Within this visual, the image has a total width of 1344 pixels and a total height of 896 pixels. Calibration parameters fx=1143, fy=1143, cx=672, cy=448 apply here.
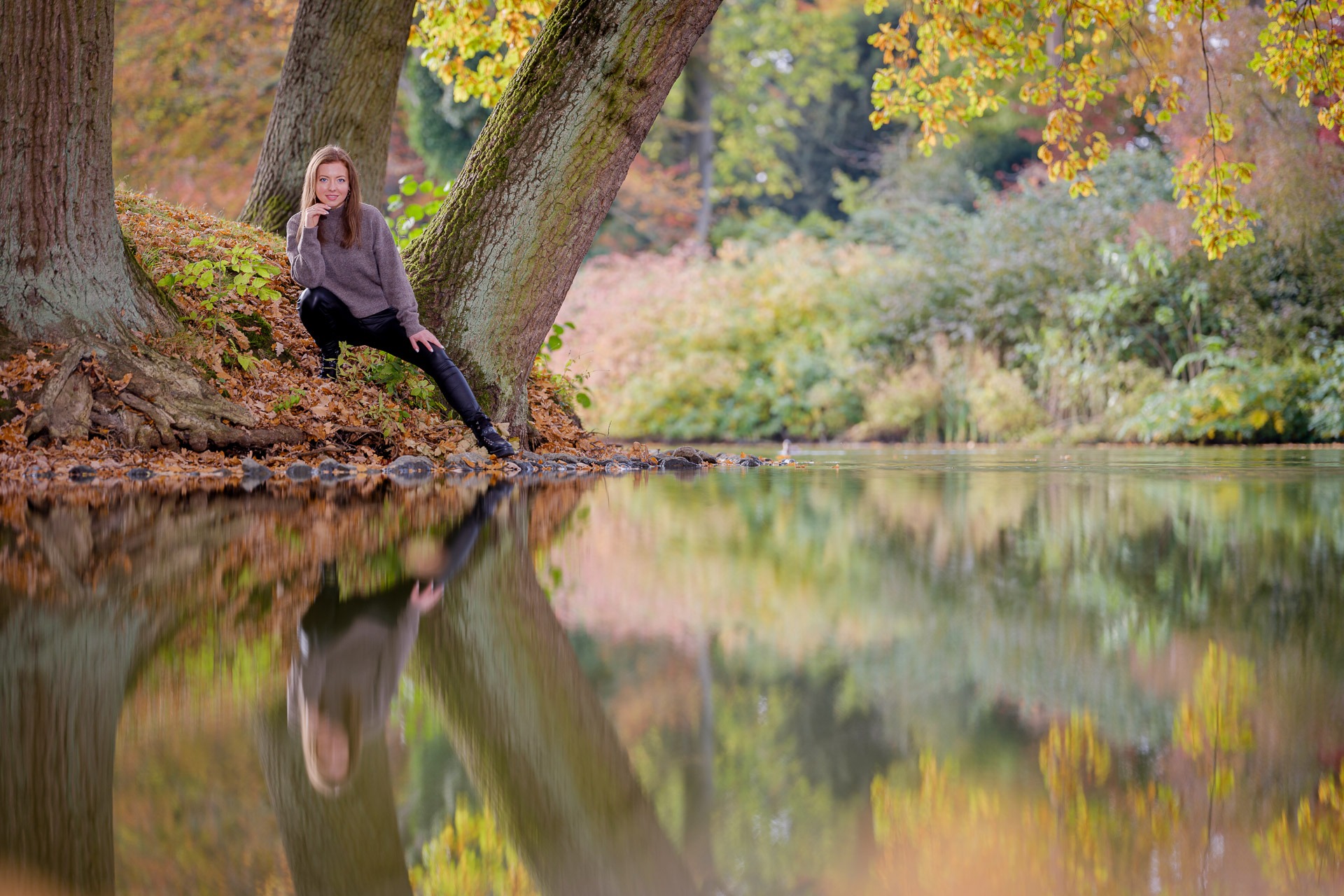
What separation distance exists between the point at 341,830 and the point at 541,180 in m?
5.58

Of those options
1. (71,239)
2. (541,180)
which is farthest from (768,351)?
(71,239)

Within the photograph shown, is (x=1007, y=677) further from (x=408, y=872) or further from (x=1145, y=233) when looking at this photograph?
(x=1145, y=233)

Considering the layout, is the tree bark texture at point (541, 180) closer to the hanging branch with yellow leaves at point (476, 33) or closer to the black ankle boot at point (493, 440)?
the black ankle boot at point (493, 440)

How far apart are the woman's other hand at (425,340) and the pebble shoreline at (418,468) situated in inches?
23.4

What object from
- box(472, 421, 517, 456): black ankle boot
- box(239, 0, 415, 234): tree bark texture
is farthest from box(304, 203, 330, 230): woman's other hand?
box(239, 0, 415, 234): tree bark texture

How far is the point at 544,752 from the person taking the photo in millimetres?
1316

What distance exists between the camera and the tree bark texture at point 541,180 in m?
6.13

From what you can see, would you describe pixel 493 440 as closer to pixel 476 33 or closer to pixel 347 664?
pixel 347 664

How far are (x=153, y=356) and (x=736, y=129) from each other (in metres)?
25.2

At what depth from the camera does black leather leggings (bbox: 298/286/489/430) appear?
6215 millimetres

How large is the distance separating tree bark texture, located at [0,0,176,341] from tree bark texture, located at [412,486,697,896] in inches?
173

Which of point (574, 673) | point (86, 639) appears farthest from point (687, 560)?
point (86, 639)

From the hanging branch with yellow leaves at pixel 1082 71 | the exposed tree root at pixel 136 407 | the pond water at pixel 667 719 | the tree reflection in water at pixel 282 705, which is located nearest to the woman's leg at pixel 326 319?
the exposed tree root at pixel 136 407

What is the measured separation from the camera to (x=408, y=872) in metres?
1.00
